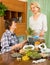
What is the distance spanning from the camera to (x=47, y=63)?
2.01 meters

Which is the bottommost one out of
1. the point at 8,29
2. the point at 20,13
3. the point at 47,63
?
the point at 47,63

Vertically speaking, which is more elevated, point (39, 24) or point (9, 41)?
point (39, 24)

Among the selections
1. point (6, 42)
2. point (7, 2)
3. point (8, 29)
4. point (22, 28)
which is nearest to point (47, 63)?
point (6, 42)

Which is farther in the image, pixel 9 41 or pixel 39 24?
pixel 39 24

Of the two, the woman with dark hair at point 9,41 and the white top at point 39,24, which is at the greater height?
the white top at point 39,24

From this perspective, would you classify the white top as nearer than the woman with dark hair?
No

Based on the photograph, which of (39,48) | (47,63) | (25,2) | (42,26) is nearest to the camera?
(47,63)

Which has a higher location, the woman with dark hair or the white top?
the white top

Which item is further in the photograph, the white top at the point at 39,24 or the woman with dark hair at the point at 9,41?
the white top at the point at 39,24

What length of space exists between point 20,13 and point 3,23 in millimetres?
980

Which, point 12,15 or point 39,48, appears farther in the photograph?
point 12,15

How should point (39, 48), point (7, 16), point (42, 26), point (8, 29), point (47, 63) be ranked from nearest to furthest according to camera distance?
point (47, 63)
point (39, 48)
point (8, 29)
point (42, 26)
point (7, 16)

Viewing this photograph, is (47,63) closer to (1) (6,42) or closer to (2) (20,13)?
(1) (6,42)

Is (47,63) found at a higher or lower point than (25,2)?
lower
